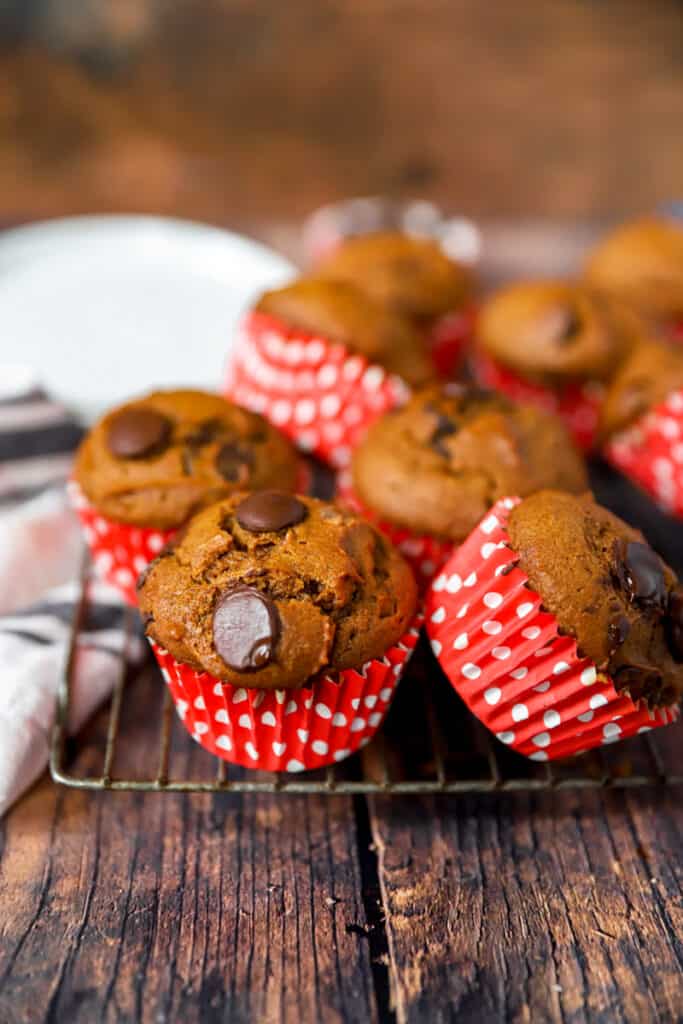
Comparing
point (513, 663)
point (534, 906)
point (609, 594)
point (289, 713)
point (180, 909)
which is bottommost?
point (180, 909)

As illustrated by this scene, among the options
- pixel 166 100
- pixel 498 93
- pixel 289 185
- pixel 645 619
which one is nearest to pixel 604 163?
pixel 498 93

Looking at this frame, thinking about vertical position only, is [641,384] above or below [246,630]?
above

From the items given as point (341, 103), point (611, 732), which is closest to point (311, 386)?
point (611, 732)

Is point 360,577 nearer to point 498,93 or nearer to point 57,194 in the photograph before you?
point 57,194

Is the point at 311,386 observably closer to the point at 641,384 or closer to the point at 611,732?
the point at 641,384

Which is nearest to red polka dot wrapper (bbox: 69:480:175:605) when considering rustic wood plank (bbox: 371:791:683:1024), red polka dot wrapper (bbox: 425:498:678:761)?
red polka dot wrapper (bbox: 425:498:678:761)
